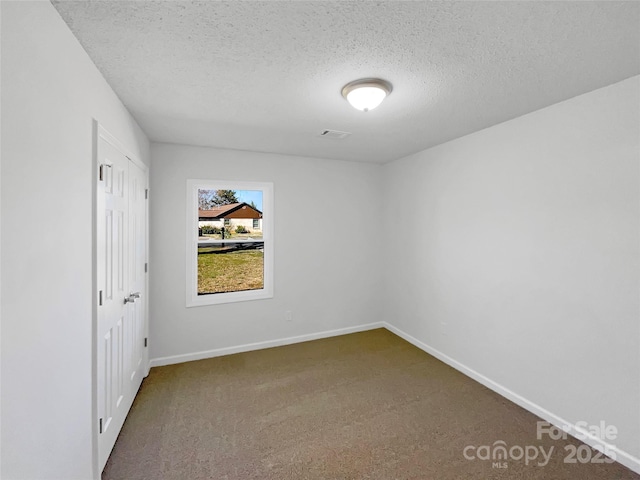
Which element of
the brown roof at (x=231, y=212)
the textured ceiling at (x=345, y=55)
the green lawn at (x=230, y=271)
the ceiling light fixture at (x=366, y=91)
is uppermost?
the textured ceiling at (x=345, y=55)

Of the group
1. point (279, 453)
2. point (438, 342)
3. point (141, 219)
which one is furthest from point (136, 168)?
point (438, 342)

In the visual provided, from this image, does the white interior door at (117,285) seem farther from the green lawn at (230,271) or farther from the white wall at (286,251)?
the green lawn at (230,271)

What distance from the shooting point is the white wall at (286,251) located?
328 cm

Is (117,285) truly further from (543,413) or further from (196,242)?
(543,413)

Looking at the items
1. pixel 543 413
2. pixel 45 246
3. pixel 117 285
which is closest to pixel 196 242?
pixel 117 285

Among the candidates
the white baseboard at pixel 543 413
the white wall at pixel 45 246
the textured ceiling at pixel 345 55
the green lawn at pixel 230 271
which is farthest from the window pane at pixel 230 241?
the white baseboard at pixel 543 413

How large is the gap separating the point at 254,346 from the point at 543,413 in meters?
2.92

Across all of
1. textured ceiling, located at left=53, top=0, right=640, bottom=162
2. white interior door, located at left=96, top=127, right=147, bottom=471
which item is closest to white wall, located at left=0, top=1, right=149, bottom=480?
white interior door, located at left=96, top=127, right=147, bottom=471

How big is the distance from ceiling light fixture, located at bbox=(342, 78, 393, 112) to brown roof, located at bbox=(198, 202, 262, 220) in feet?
6.82

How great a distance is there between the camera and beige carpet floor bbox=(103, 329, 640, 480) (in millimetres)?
1896

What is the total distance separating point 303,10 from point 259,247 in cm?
279

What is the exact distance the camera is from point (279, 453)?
203 centimetres

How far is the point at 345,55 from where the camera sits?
5.20ft

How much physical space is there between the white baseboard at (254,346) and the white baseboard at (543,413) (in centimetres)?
98
